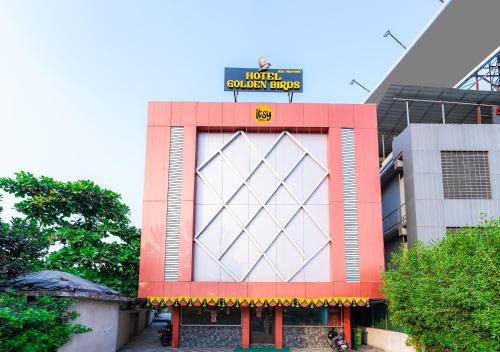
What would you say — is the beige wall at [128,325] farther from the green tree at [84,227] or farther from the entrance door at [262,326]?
the entrance door at [262,326]

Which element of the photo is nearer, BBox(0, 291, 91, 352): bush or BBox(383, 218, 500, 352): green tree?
BBox(383, 218, 500, 352): green tree

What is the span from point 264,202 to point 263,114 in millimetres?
5289

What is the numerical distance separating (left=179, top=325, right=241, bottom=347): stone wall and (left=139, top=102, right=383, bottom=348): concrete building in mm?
57

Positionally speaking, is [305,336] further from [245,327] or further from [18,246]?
[18,246]

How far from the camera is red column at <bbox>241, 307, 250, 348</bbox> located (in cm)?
2597

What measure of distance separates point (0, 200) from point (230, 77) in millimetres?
17120

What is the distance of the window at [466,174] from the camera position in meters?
25.8

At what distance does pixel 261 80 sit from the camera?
30000 millimetres

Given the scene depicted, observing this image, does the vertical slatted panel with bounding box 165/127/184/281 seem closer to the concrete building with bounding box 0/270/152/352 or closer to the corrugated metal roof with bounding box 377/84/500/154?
the concrete building with bounding box 0/270/152/352

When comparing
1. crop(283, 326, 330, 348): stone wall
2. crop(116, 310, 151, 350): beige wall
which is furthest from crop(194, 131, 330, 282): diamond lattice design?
crop(116, 310, 151, 350): beige wall

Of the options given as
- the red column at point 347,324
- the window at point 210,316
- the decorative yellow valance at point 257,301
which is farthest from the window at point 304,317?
the window at point 210,316

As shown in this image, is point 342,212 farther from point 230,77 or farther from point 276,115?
point 230,77

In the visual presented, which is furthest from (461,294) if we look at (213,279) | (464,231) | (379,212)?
(213,279)

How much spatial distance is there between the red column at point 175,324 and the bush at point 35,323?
8.86m
